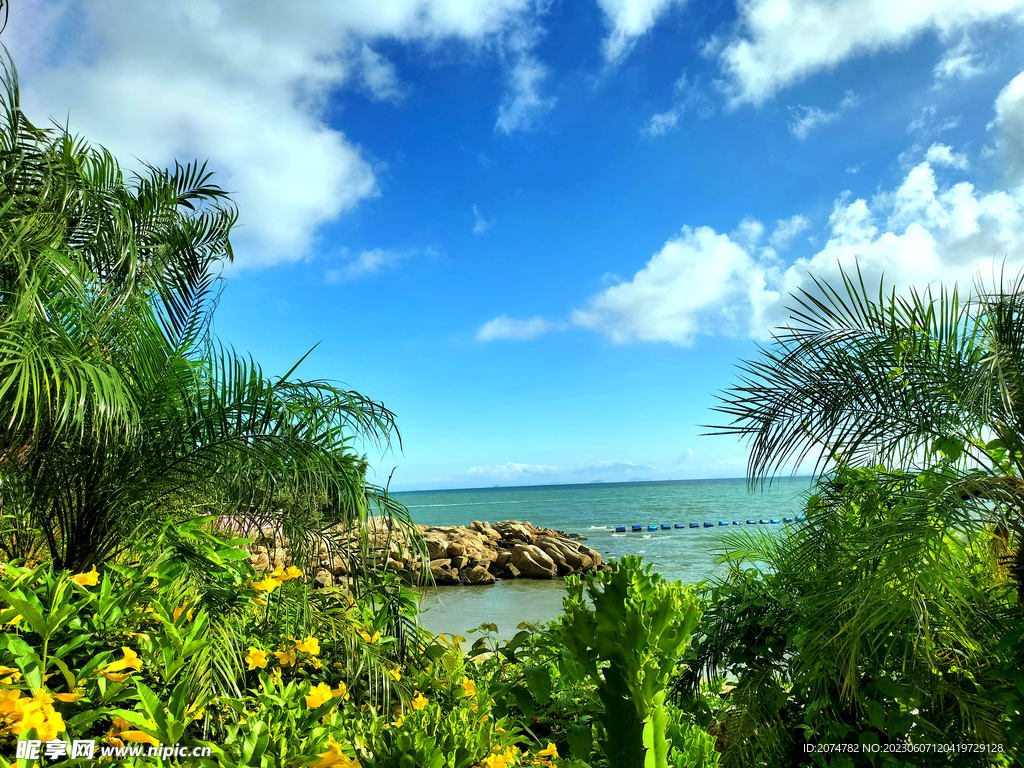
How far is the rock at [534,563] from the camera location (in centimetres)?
1723

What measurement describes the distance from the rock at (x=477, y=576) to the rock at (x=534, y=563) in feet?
3.64

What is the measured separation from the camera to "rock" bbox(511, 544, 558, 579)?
1723cm

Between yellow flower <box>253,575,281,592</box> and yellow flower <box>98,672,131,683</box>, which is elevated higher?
yellow flower <box>253,575,281,592</box>

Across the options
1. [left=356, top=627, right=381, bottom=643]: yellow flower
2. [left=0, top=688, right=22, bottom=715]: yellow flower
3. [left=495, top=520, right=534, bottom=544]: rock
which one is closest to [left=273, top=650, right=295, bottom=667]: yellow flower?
[left=356, top=627, right=381, bottom=643]: yellow flower

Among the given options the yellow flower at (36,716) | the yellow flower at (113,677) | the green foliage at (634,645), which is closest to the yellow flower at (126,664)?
the yellow flower at (113,677)

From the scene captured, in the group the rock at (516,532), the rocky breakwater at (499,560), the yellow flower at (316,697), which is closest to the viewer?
the yellow flower at (316,697)

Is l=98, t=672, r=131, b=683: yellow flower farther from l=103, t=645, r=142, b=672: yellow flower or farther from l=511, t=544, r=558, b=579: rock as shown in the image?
l=511, t=544, r=558, b=579: rock

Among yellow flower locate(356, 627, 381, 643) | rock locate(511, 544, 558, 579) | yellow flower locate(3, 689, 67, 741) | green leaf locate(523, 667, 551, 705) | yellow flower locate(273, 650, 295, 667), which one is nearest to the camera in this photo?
yellow flower locate(3, 689, 67, 741)

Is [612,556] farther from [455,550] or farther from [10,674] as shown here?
[455,550]

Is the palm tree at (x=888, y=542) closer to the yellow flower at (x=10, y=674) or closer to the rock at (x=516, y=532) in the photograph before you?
the yellow flower at (x=10, y=674)

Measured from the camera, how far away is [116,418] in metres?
2.95

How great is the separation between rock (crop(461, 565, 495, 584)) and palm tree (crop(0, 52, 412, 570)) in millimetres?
13547

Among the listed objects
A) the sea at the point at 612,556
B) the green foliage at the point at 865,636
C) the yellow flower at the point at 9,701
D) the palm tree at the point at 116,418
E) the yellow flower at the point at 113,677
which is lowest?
the sea at the point at 612,556

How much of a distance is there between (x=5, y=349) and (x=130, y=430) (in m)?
0.60
